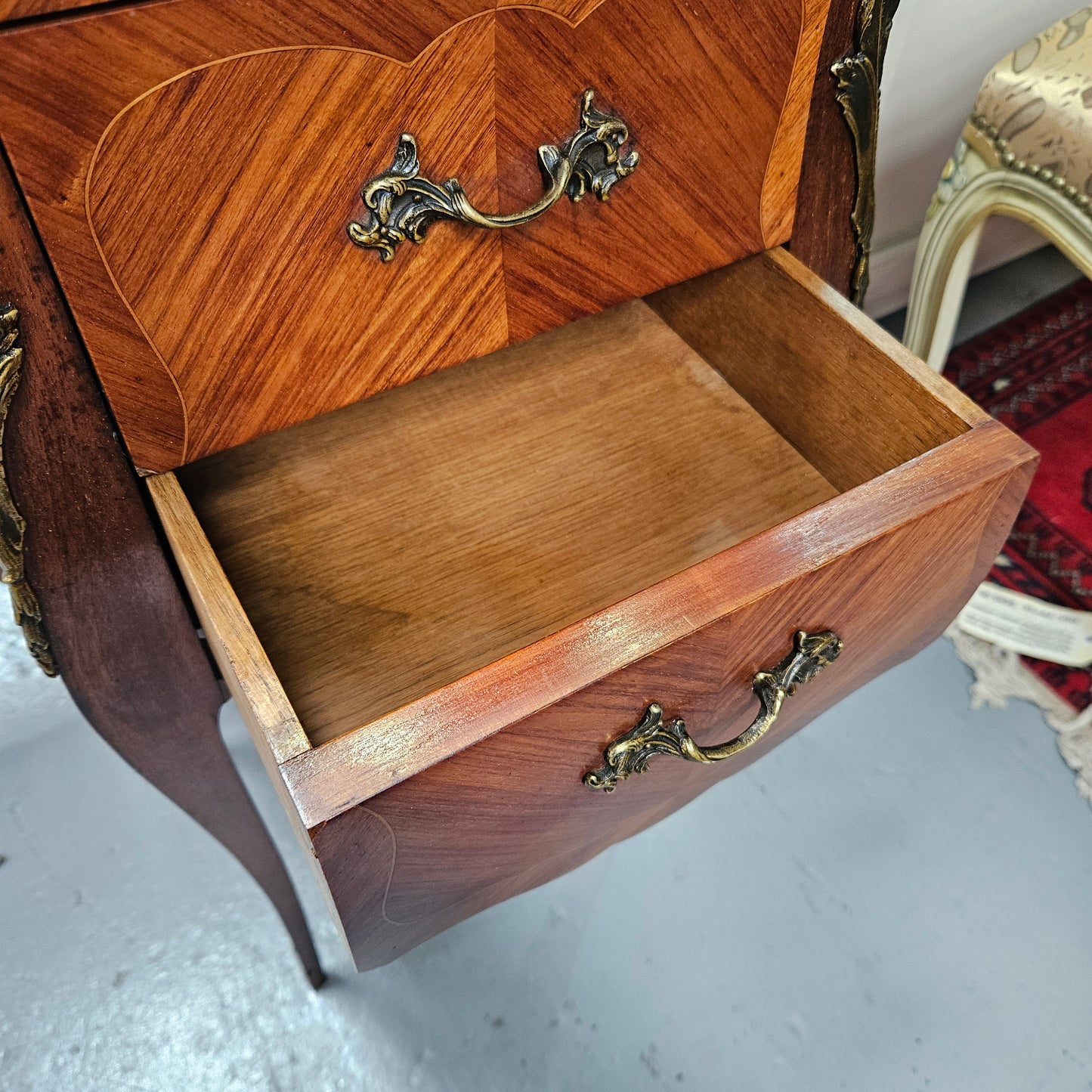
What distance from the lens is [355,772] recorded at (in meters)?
0.33

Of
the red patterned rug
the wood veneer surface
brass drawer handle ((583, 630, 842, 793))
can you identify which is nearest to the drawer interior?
the wood veneer surface

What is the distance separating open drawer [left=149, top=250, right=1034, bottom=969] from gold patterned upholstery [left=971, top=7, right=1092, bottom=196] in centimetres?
36

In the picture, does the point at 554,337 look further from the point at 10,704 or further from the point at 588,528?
the point at 10,704

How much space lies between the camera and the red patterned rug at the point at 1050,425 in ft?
3.19

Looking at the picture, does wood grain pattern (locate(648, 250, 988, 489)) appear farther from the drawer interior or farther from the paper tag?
the paper tag

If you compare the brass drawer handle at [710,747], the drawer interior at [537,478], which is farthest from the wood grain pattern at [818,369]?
the brass drawer handle at [710,747]

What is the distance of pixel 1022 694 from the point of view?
93 centimetres

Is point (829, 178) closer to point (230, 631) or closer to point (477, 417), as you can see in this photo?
point (477, 417)

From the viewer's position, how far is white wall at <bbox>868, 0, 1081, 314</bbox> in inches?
36.0

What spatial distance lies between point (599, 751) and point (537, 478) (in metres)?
0.21

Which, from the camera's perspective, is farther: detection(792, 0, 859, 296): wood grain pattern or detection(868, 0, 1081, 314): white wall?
detection(868, 0, 1081, 314): white wall

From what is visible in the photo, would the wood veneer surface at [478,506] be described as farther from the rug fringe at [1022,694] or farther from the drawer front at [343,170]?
Result: the rug fringe at [1022,694]

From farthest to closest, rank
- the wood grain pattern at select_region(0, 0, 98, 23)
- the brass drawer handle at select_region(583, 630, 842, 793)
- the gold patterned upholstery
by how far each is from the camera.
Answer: the gold patterned upholstery
the brass drawer handle at select_region(583, 630, 842, 793)
the wood grain pattern at select_region(0, 0, 98, 23)

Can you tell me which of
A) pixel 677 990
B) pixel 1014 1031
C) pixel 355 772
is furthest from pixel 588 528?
pixel 1014 1031
